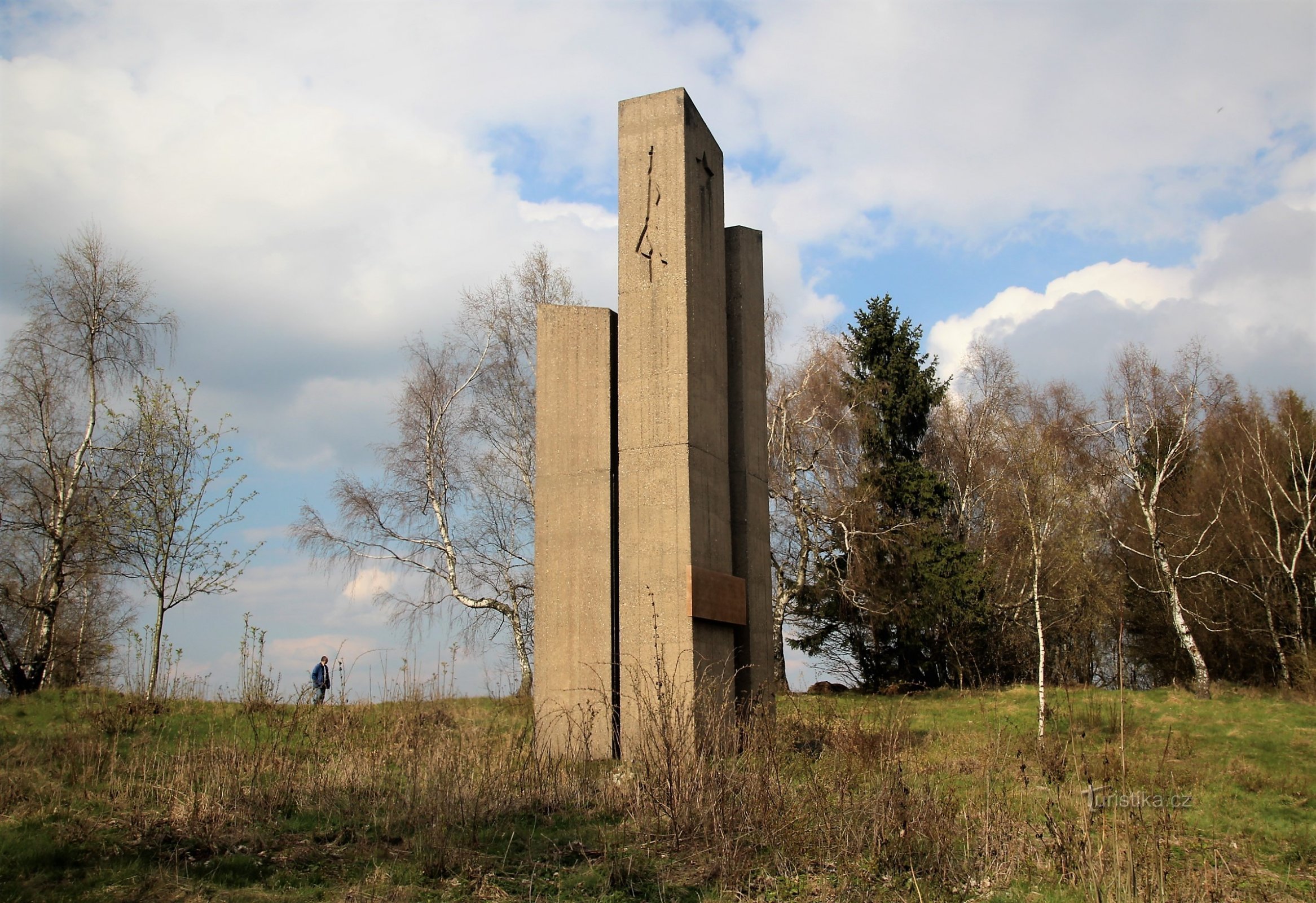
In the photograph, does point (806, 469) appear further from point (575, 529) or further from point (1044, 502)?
point (575, 529)

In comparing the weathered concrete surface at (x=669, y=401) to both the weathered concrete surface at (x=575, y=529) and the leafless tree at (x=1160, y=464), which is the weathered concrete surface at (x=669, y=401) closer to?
the weathered concrete surface at (x=575, y=529)

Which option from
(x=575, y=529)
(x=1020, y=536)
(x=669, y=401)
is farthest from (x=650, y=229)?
(x=1020, y=536)

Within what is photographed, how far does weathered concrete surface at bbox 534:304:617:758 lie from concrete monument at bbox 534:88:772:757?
15mm

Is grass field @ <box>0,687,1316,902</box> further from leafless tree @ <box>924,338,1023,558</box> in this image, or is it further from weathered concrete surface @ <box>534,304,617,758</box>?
leafless tree @ <box>924,338,1023,558</box>

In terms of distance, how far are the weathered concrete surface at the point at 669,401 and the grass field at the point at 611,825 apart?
109 cm

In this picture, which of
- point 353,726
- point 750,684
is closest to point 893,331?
point 750,684

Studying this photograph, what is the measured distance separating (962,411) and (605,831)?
24919 millimetres

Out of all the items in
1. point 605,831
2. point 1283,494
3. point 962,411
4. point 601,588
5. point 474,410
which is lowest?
point 605,831

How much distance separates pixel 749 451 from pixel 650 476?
1660 millimetres

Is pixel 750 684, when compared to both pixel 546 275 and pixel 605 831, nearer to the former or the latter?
pixel 605 831

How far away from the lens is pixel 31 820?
636 cm

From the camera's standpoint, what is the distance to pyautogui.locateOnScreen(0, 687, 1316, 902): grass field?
544 cm

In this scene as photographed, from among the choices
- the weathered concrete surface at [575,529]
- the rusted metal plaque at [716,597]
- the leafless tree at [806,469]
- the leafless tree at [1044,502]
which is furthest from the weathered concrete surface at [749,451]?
the leafless tree at [806,469]

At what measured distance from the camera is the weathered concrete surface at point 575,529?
31.5 ft
